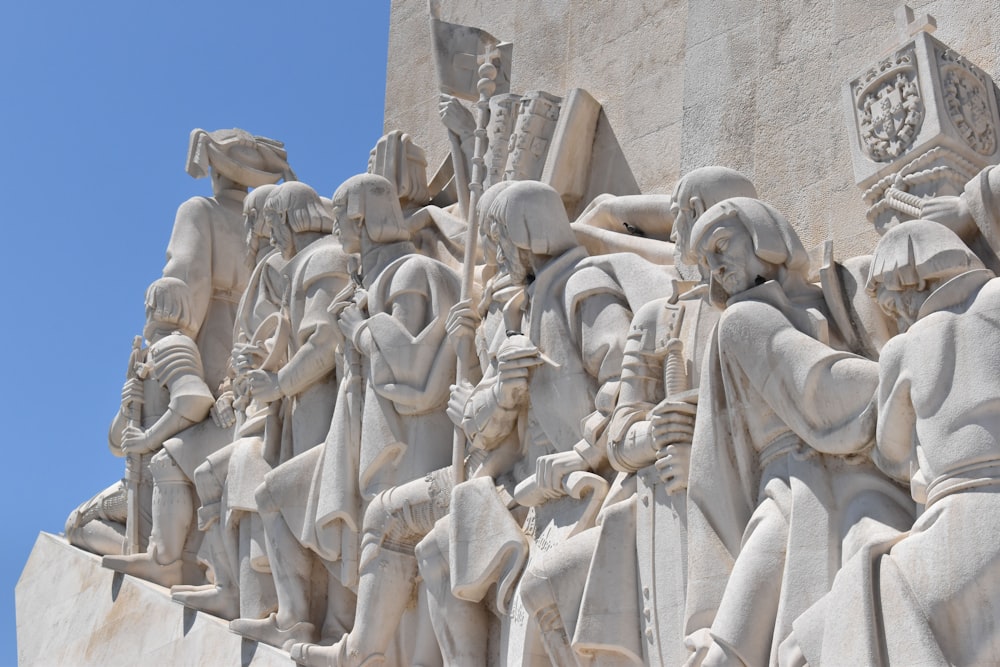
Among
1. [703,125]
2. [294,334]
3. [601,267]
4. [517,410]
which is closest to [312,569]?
[294,334]

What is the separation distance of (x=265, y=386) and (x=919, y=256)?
3939 mm

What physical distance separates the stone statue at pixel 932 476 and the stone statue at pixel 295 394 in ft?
11.3

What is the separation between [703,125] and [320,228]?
2335 mm

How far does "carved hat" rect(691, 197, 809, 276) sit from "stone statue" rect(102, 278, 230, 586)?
13.5 ft

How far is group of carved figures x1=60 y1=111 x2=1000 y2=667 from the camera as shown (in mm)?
4945

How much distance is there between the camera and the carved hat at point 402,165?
872cm

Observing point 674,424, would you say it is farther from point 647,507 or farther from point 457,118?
point 457,118

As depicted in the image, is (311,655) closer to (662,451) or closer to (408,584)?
(408,584)

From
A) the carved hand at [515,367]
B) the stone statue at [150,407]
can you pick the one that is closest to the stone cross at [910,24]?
the carved hand at [515,367]

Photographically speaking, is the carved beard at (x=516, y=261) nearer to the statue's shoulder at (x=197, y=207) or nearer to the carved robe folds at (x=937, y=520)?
the carved robe folds at (x=937, y=520)

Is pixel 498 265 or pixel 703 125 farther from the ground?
pixel 703 125

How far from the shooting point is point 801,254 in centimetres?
580

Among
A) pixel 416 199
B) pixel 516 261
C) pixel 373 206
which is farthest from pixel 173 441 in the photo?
pixel 516 261

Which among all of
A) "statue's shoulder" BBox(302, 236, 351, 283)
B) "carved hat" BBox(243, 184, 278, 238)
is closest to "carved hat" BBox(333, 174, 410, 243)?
"statue's shoulder" BBox(302, 236, 351, 283)
